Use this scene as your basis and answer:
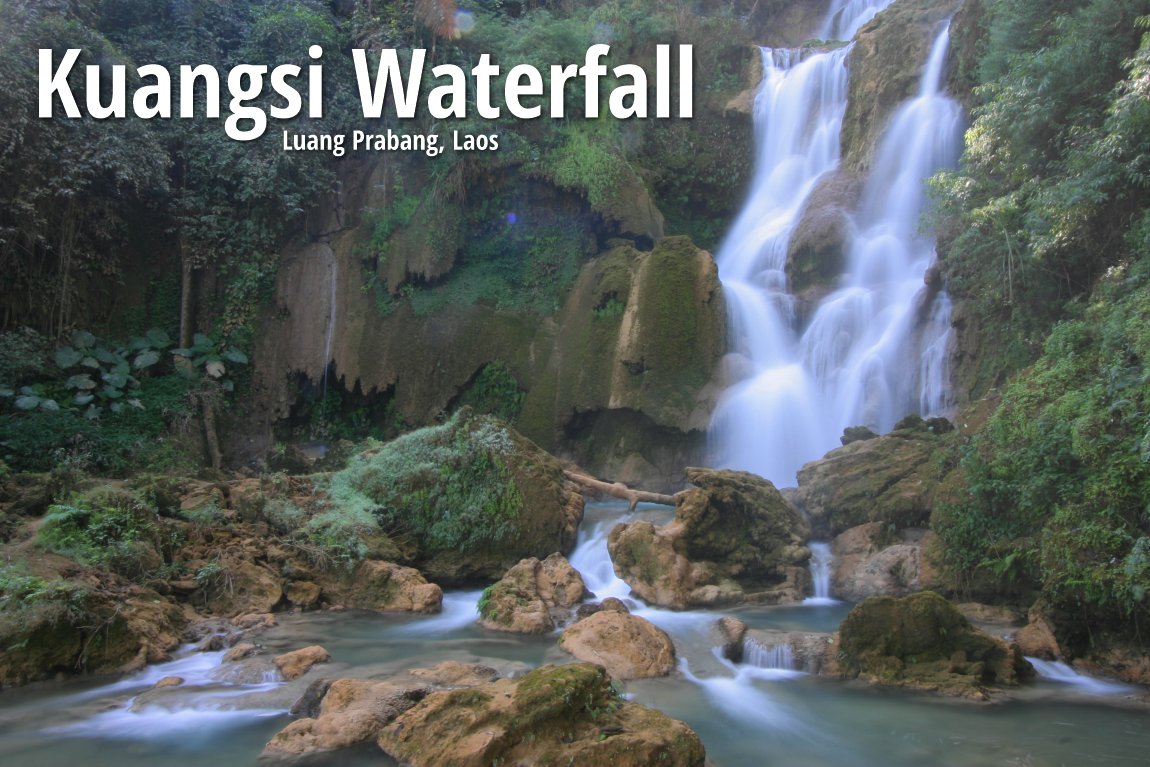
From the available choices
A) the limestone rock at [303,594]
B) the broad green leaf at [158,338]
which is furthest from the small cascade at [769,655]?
the broad green leaf at [158,338]

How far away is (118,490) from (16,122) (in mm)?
8439

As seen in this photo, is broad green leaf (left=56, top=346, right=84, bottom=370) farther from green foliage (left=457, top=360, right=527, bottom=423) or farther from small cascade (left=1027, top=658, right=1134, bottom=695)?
small cascade (left=1027, top=658, right=1134, bottom=695)

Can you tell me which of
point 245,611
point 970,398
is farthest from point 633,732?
point 970,398

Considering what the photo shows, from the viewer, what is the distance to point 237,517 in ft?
34.7

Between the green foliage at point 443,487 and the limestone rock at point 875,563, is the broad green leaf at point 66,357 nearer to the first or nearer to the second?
the green foliage at point 443,487

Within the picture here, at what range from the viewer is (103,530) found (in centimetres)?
888

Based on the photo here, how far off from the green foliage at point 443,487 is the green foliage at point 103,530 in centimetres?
253

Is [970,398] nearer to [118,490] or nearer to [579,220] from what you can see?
[579,220]

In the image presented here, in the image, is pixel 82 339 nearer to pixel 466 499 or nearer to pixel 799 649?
pixel 466 499

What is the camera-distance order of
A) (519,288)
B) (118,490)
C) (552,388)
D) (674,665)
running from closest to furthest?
(674,665) < (118,490) < (552,388) < (519,288)

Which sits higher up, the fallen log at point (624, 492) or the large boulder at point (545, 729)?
the fallen log at point (624, 492)

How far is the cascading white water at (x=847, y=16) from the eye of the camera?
2516 cm

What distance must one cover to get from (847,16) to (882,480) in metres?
20.8

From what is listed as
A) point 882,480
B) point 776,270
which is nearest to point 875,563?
point 882,480
